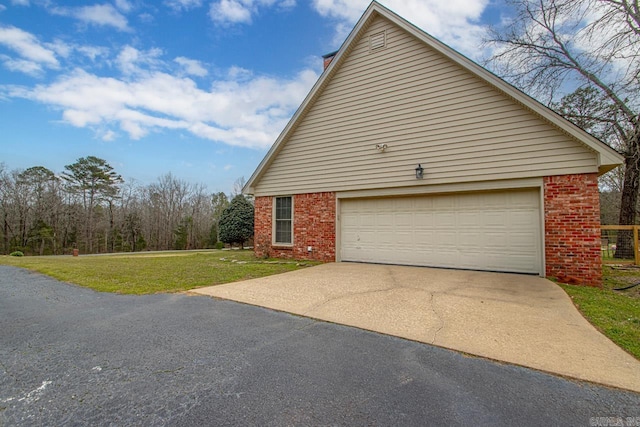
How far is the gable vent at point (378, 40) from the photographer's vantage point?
343 inches

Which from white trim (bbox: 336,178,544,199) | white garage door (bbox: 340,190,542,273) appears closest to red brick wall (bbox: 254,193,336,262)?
white garage door (bbox: 340,190,542,273)

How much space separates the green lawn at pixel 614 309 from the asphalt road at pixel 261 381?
1.51m

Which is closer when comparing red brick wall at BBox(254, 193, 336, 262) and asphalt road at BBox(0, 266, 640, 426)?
asphalt road at BBox(0, 266, 640, 426)

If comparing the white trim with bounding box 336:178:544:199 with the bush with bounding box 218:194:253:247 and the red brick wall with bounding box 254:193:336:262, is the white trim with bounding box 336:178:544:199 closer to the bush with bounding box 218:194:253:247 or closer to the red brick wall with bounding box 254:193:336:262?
the red brick wall with bounding box 254:193:336:262

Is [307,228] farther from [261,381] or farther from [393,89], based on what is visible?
[261,381]

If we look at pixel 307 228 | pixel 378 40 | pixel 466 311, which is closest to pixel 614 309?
pixel 466 311

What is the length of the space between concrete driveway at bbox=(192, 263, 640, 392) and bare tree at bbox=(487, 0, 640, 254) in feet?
28.1

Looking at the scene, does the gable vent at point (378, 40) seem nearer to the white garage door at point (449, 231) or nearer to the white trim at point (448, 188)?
the white trim at point (448, 188)

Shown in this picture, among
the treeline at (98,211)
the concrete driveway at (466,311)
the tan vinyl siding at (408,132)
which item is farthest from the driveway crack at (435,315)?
the treeline at (98,211)

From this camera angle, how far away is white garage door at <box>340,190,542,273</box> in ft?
23.0

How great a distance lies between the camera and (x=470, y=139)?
743 cm

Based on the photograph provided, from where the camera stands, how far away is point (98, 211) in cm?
3275

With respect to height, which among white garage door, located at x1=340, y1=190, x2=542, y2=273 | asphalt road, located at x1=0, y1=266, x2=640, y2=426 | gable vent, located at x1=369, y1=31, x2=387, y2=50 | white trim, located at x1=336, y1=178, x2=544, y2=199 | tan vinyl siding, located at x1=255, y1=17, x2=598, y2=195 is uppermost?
gable vent, located at x1=369, y1=31, x2=387, y2=50

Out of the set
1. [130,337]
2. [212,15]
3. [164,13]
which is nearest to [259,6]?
[212,15]
